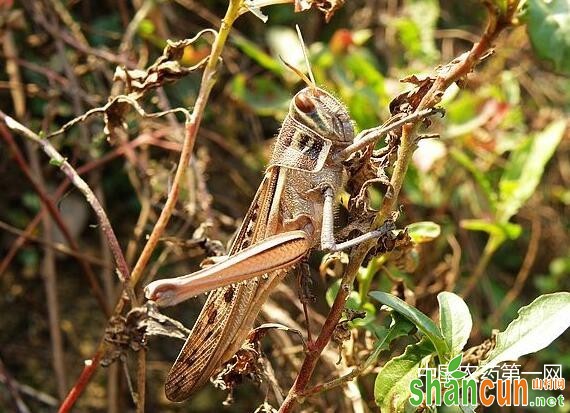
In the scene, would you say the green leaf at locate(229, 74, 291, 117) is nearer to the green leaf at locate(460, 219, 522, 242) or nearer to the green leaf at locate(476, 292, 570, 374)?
the green leaf at locate(460, 219, 522, 242)

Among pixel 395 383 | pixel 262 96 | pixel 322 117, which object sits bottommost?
pixel 395 383

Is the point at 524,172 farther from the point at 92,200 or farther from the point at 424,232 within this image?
the point at 92,200

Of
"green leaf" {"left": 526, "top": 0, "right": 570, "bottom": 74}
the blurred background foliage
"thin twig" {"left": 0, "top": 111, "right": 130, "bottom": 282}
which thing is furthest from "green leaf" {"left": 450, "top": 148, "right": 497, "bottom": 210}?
"thin twig" {"left": 0, "top": 111, "right": 130, "bottom": 282}

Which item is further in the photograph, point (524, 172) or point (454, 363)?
point (524, 172)

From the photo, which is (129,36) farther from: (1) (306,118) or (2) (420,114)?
(2) (420,114)

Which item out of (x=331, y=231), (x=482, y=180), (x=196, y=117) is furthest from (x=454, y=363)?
(x=482, y=180)

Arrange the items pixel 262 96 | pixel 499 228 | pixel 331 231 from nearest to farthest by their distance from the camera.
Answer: pixel 331 231
pixel 499 228
pixel 262 96
